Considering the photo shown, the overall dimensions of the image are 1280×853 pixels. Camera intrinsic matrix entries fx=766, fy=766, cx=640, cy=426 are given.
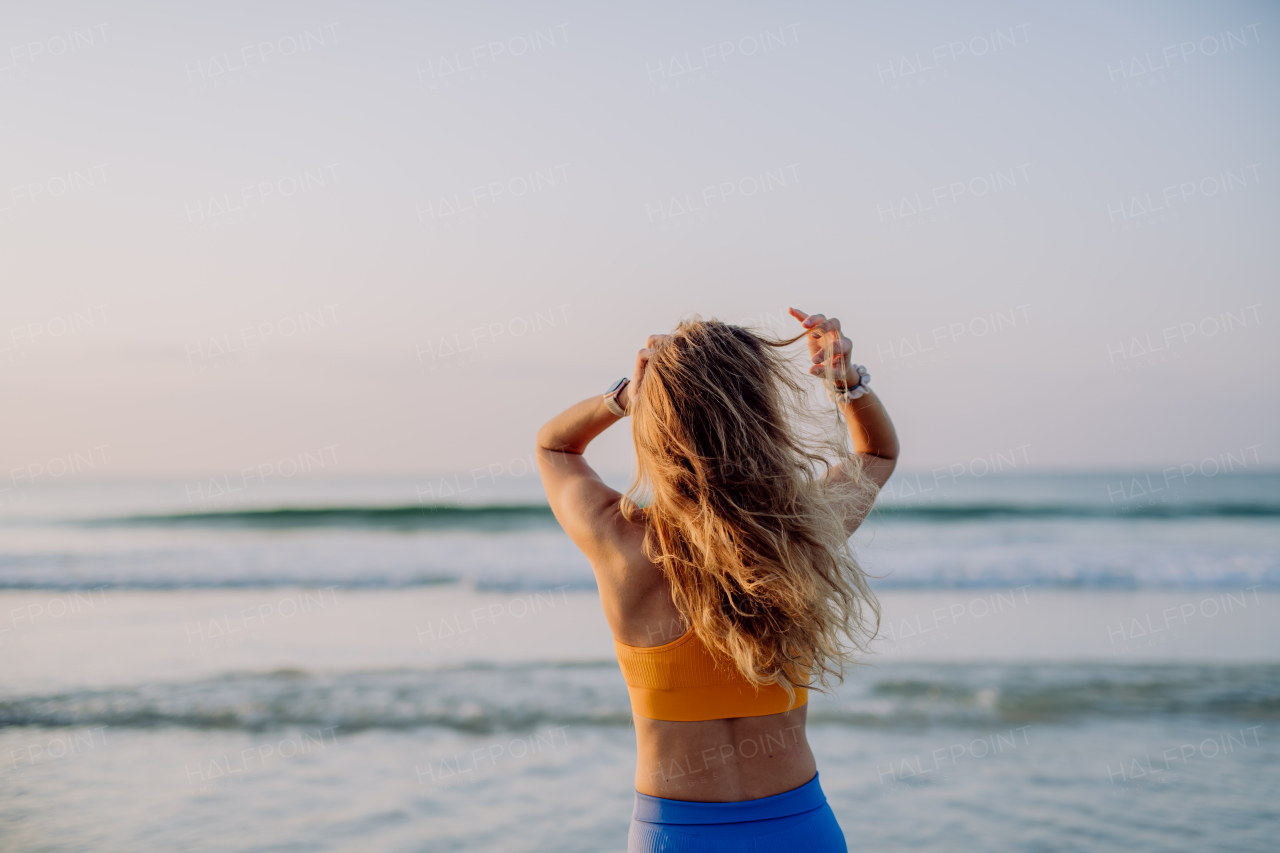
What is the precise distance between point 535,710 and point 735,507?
15.4 feet

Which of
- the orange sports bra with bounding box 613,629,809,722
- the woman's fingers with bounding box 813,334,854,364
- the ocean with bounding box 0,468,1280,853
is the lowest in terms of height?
the ocean with bounding box 0,468,1280,853

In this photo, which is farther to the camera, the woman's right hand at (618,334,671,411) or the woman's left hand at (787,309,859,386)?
the woman's left hand at (787,309,859,386)

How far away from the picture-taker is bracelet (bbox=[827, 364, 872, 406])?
71.6 inches

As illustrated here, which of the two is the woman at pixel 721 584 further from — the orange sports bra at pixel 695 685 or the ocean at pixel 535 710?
the ocean at pixel 535 710

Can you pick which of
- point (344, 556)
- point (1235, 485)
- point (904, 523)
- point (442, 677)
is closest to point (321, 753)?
point (442, 677)

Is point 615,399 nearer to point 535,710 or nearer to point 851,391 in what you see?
point 851,391

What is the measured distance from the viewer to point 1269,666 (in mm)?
6551

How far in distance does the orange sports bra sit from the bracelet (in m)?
0.67

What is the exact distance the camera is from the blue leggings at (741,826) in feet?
5.24

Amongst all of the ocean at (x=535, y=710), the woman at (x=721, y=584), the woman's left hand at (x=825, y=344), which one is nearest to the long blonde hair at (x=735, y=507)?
the woman at (x=721, y=584)

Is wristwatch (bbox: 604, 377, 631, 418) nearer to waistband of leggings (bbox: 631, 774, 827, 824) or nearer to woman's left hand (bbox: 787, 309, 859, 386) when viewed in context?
woman's left hand (bbox: 787, 309, 859, 386)

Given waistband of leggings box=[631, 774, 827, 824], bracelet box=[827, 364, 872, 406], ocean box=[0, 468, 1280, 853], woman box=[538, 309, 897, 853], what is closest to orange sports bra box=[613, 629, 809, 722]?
woman box=[538, 309, 897, 853]

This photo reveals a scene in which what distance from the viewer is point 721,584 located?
4.98ft

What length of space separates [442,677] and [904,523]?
13.2m
